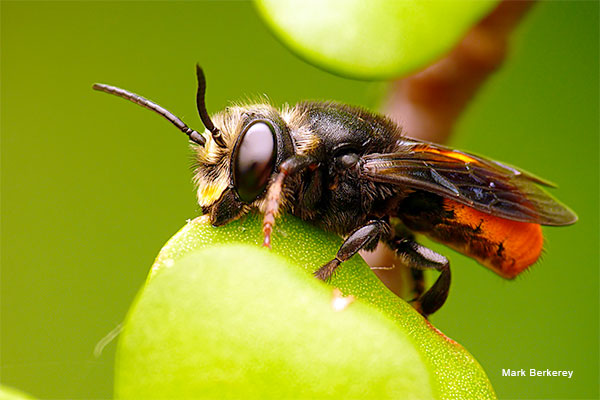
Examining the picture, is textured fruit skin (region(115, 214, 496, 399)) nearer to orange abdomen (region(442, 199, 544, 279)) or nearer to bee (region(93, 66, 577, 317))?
bee (region(93, 66, 577, 317))

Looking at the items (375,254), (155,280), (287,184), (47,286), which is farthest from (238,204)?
(47,286)

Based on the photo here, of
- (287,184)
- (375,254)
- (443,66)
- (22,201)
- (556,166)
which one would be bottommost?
(22,201)

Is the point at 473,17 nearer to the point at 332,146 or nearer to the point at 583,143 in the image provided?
the point at 332,146

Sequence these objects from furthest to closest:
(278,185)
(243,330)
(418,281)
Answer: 1. (418,281)
2. (278,185)
3. (243,330)

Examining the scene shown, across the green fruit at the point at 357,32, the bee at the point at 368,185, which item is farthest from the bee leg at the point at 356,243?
the green fruit at the point at 357,32

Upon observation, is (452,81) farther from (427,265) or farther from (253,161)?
(253,161)

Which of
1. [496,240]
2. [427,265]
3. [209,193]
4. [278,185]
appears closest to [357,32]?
[278,185]

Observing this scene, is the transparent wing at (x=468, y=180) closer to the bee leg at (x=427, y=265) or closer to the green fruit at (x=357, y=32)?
the bee leg at (x=427, y=265)
